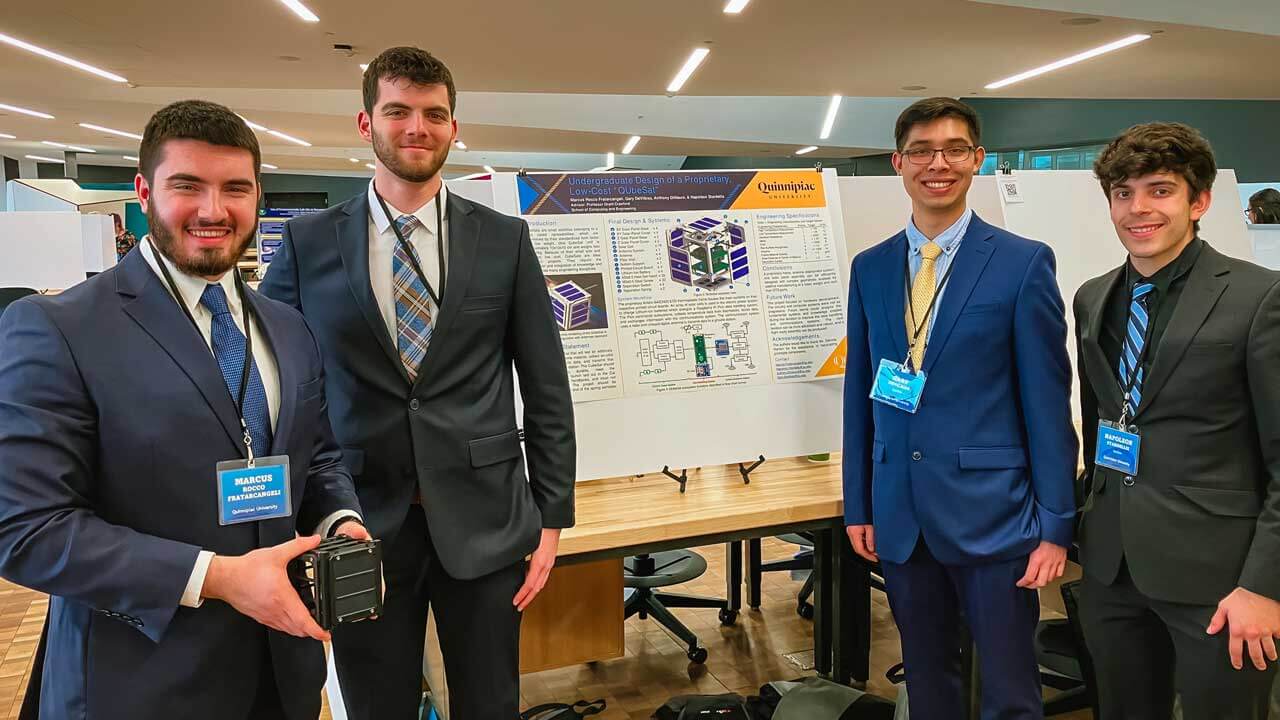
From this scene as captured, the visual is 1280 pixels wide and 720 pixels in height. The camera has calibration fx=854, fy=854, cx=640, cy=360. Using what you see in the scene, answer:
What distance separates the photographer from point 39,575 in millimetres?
1134

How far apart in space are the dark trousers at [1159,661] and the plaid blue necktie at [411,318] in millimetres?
1566

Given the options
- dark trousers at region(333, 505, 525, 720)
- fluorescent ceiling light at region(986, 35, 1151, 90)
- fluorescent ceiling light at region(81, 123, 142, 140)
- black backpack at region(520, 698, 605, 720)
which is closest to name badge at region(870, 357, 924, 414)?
dark trousers at region(333, 505, 525, 720)

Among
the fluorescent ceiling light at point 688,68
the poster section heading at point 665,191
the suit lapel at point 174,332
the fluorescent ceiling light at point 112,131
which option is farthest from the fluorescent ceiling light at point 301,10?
the fluorescent ceiling light at point 112,131

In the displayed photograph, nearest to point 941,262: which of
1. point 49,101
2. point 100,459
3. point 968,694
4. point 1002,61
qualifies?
point 968,694

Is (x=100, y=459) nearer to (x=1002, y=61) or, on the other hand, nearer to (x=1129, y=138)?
(x=1129, y=138)

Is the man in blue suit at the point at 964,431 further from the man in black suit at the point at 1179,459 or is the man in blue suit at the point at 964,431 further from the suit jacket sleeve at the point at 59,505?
the suit jacket sleeve at the point at 59,505

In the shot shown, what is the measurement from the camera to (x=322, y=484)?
154 cm

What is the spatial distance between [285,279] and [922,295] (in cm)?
147

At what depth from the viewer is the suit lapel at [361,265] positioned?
1695 millimetres

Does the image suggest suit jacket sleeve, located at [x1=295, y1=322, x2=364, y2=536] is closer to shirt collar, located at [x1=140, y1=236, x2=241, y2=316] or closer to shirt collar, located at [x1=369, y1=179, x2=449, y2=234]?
shirt collar, located at [x1=140, y1=236, x2=241, y2=316]

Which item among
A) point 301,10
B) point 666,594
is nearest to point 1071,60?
point 301,10

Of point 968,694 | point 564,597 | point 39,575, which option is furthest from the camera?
point 564,597

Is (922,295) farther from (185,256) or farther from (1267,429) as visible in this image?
(185,256)

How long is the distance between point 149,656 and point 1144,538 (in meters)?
1.84
